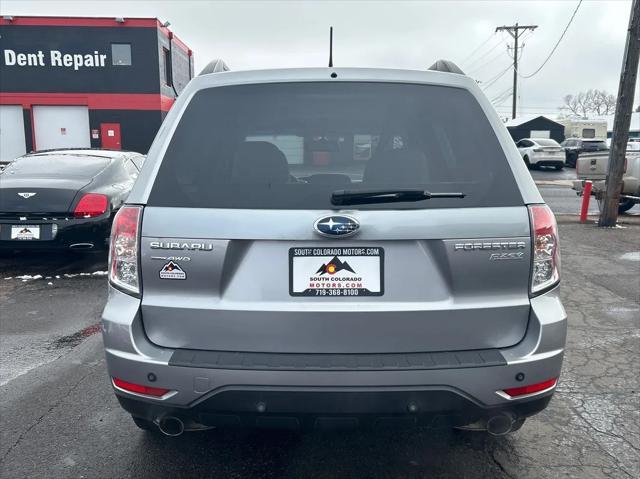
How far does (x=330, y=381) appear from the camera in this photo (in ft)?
7.06

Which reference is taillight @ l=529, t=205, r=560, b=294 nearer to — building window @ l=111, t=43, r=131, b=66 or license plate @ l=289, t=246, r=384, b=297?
license plate @ l=289, t=246, r=384, b=297

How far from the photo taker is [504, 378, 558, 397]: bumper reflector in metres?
2.24

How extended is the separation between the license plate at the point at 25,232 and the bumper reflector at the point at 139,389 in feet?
15.0

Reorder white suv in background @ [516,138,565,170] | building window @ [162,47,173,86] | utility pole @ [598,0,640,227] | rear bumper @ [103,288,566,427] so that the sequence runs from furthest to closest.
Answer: white suv in background @ [516,138,565,170]
building window @ [162,47,173,86]
utility pole @ [598,0,640,227]
rear bumper @ [103,288,566,427]

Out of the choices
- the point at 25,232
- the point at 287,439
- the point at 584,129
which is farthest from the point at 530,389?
the point at 584,129

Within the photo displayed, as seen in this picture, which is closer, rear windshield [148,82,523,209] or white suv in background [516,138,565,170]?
rear windshield [148,82,523,209]

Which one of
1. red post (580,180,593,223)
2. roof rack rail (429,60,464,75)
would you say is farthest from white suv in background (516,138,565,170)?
roof rack rail (429,60,464,75)

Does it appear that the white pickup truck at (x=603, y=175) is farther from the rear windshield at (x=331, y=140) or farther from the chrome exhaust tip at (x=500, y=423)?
the chrome exhaust tip at (x=500, y=423)

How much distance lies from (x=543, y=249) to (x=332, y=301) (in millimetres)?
896

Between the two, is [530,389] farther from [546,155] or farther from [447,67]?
[546,155]

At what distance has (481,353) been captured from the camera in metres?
2.24

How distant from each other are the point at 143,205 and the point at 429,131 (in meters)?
1.28

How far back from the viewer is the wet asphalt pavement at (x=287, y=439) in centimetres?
275

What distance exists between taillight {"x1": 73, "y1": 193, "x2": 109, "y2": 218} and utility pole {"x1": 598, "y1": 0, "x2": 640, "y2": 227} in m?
8.88
